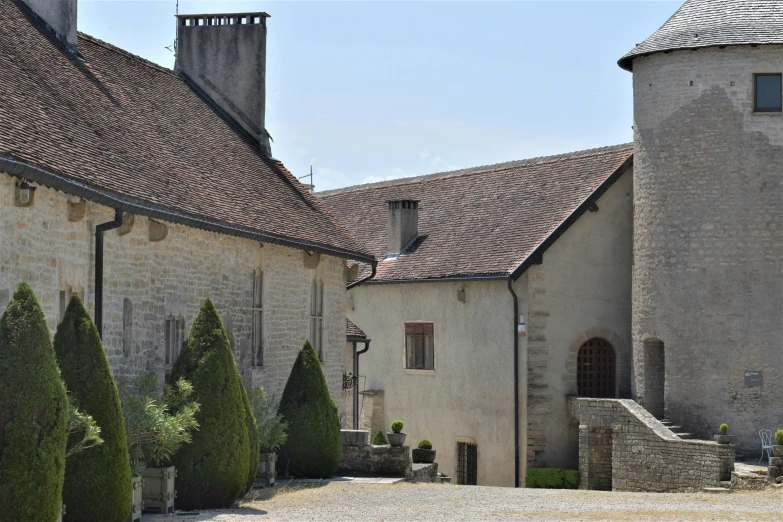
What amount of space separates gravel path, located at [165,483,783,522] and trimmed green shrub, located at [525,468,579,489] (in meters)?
8.09

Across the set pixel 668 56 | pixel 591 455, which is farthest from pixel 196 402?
pixel 668 56

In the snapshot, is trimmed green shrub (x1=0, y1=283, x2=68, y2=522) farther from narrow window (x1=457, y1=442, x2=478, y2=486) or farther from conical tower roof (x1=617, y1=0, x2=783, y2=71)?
narrow window (x1=457, y1=442, x2=478, y2=486)

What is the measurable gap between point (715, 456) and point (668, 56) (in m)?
9.27

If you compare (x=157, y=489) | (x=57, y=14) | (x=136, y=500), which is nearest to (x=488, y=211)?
(x=57, y=14)

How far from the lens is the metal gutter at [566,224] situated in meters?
30.6

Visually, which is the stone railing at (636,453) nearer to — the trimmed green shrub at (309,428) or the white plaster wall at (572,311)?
the white plaster wall at (572,311)

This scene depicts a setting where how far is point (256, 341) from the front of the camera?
73.2 feet

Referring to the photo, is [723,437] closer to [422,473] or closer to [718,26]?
[422,473]

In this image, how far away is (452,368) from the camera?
32.7 meters

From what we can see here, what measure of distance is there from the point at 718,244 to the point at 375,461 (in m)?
10.6

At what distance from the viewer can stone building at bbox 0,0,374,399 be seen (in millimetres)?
15508

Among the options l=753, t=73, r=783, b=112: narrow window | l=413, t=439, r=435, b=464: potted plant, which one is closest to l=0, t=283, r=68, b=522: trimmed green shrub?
l=413, t=439, r=435, b=464: potted plant

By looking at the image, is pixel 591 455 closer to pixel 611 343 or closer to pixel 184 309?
pixel 611 343

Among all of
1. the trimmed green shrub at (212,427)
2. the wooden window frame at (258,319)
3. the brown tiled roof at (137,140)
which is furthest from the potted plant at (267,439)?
the brown tiled roof at (137,140)
